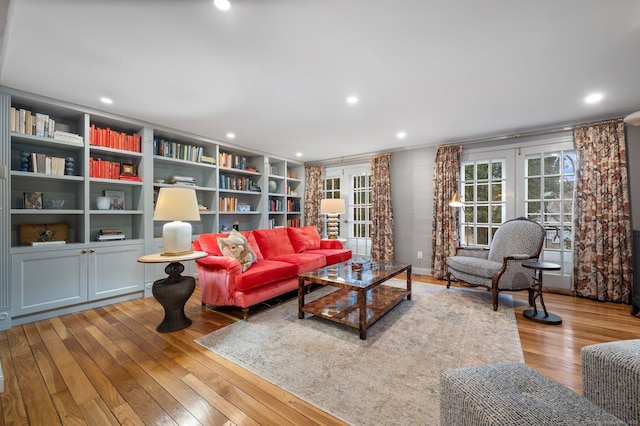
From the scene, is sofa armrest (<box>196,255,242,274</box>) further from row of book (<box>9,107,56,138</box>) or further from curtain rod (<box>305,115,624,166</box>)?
curtain rod (<box>305,115,624,166</box>)

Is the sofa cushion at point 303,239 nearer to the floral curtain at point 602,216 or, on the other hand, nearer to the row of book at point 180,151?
the row of book at point 180,151

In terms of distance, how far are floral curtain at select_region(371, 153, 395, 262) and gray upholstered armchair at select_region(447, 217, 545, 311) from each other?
137 centimetres

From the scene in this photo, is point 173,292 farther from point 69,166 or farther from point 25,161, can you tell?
point 25,161

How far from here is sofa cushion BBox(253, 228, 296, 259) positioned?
3773 millimetres

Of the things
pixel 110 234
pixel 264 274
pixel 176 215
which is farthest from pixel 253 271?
pixel 110 234

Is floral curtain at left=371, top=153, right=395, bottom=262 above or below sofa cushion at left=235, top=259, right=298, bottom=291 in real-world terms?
above

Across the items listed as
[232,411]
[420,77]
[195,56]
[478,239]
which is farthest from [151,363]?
[478,239]

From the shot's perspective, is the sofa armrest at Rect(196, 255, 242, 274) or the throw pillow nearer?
the sofa armrest at Rect(196, 255, 242, 274)

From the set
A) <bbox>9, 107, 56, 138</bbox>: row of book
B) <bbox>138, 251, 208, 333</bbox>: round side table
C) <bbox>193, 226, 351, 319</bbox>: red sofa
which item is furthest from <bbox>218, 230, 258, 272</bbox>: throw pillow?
<bbox>9, 107, 56, 138</bbox>: row of book

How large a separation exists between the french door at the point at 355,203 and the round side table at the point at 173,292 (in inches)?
138

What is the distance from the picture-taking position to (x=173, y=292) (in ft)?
8.19

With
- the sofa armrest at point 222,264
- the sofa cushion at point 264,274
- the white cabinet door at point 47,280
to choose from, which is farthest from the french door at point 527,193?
the white cabinet door at point 47,280

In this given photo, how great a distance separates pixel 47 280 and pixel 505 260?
5009 millimetres

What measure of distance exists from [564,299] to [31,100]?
21.8ft
